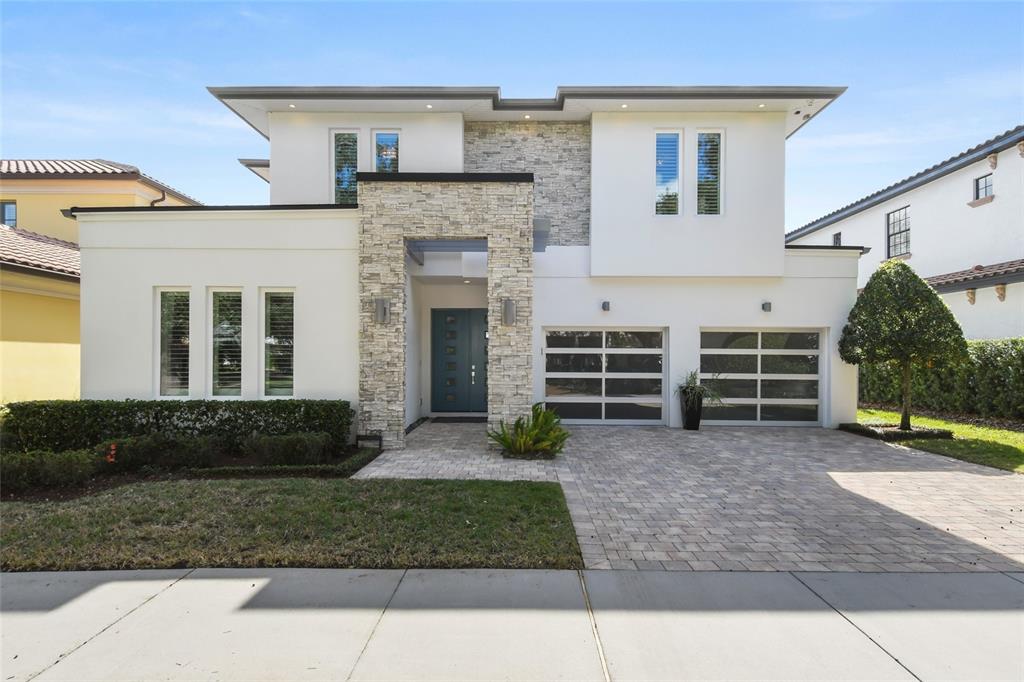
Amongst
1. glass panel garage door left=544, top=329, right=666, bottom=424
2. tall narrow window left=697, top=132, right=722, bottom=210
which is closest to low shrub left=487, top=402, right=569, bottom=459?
glass panel garage door left=544, top=329, right=666, bottom=424

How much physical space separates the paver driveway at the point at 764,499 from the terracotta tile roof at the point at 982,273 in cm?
695

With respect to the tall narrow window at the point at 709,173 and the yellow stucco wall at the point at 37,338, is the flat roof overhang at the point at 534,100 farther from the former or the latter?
the yellow stucco wall at the point at 37,338

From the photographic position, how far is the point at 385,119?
11508 mm

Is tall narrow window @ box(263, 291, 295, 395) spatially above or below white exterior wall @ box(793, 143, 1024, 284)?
below

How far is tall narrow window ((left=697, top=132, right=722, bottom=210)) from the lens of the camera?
11219 millimetres

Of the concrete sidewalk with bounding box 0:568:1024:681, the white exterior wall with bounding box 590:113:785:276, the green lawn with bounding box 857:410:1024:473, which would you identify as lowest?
the green lawn with bounding box 857:410:1024:473

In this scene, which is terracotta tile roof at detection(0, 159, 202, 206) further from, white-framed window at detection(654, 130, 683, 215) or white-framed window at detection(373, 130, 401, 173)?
white-framed window at detection(654, 130, 683, 215)

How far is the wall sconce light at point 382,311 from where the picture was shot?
8664mm

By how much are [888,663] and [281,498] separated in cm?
578

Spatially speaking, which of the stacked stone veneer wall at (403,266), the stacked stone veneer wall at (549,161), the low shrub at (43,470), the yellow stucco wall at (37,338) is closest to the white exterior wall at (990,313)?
the stacked stone veneer wall at (549,161)

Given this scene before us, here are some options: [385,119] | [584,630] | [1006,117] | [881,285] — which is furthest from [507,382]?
[1006,117]

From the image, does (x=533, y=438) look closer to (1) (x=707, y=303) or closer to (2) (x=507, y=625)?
(2) (x=507, y=625)

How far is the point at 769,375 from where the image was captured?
11641mm

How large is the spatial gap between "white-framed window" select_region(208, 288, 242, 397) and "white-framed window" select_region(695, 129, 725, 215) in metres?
10.1
